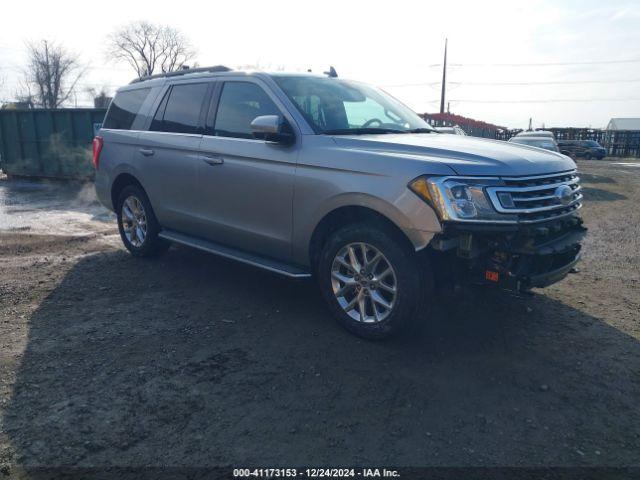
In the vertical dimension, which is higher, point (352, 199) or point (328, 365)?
point (352, 199)

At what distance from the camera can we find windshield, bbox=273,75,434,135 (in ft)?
A: 14.5

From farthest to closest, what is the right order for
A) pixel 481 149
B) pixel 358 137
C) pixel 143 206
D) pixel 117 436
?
pixel 143 206 → pixel 358 137 → pixel 481 149 → pixel 117 436

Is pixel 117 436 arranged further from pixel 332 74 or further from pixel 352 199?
pixel 332 74

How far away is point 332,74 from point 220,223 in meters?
1.89

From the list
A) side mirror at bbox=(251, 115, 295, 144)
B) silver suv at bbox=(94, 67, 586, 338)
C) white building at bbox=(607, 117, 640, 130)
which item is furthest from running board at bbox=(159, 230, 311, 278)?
white building at bbox=(607, 117, 640, 130)

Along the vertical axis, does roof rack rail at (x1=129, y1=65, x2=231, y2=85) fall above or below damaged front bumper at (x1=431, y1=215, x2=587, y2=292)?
above

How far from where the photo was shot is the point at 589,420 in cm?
297

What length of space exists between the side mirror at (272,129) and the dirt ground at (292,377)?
4.80ft

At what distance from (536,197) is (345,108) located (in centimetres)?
186

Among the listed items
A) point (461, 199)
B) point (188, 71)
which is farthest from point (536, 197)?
point (188, 71)

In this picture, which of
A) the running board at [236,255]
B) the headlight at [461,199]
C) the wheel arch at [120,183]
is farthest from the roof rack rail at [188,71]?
the headlight at [461,199]

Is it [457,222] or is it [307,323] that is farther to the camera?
[307,323]

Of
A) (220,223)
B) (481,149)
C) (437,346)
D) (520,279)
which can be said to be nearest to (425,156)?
(481,149)

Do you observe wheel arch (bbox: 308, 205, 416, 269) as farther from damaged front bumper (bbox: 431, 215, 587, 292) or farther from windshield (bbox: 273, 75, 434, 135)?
windshield (bbox: 273, 75, 434, 135)
